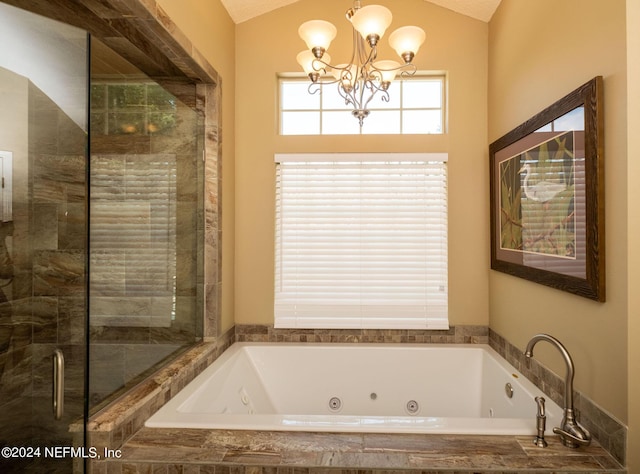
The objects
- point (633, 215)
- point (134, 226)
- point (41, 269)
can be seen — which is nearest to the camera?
point (633, 215)

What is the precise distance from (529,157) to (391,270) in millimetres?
1050

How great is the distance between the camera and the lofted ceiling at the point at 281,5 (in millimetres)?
2283

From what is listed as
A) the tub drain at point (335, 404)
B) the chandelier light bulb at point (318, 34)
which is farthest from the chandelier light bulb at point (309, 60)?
the tub drain at point (335, 404)

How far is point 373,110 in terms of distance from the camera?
2.54 meters

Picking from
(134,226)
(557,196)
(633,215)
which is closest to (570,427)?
(633,215)

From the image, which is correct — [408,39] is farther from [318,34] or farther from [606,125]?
[606,125]

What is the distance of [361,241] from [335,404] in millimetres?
1060

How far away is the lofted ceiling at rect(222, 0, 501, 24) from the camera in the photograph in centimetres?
228

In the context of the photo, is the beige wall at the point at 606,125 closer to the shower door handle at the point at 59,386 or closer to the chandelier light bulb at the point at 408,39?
the chandelier light bulb at the point at 408,39

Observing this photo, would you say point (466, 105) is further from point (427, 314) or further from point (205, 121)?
point (205, 121)

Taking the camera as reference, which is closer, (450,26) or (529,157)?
(529,157)

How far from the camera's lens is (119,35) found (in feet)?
5.55

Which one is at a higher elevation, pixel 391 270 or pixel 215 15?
pixel 215 15

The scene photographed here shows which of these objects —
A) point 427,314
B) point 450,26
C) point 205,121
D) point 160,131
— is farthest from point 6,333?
point 450,26
